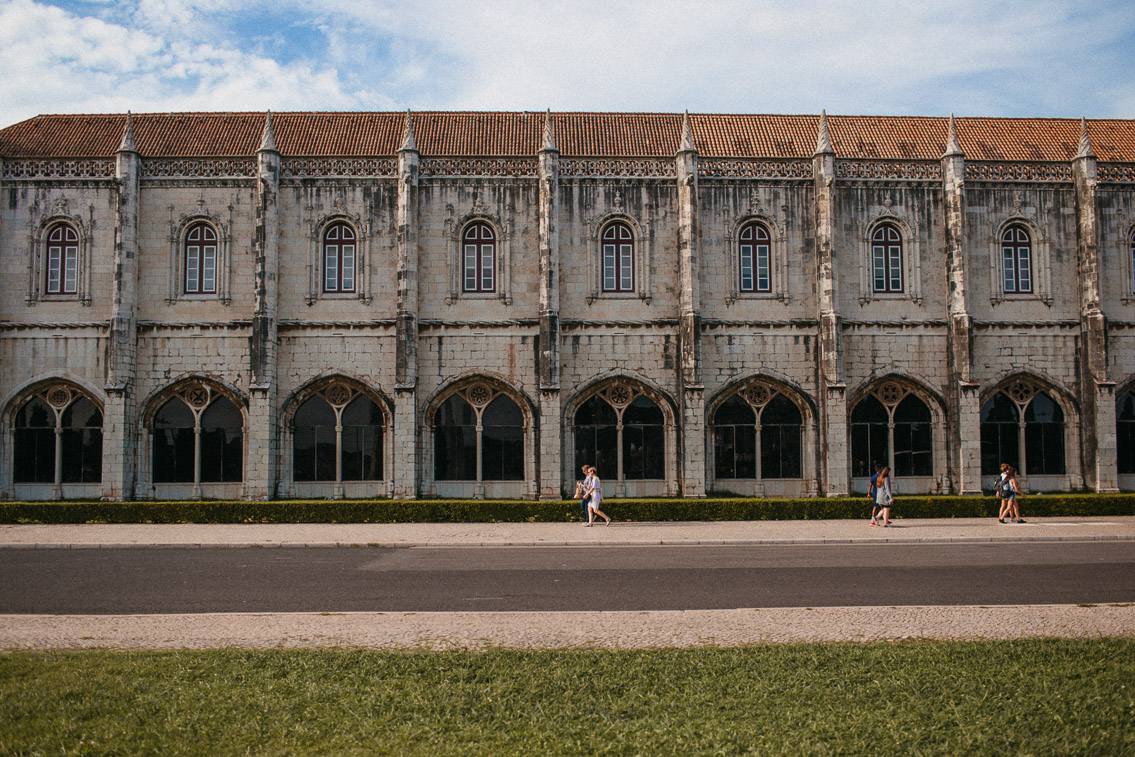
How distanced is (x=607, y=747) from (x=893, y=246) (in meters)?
25.5

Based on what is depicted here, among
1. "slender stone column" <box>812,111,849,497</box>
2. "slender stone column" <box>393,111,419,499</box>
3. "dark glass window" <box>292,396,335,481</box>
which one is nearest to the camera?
"slender stone column" <box>393,111,419,499</box>

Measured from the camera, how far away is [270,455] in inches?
1030

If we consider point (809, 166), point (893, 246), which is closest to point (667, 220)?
point (809, 166)

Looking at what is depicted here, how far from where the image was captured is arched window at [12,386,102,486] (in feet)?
88.5

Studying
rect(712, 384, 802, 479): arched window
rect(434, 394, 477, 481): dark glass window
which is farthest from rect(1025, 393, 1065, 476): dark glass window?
rect(434, 394, 477, 481): dark glass window

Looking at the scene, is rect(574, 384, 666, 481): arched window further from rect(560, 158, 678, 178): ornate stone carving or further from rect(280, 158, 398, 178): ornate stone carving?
rect(280, 158, 398, 178): ornate stone carving

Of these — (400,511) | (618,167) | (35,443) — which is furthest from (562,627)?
(35,443)

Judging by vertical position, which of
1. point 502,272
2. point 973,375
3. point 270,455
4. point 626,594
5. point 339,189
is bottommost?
point 626,594

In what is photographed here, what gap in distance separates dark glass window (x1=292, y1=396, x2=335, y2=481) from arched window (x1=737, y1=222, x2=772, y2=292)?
45.9 feet

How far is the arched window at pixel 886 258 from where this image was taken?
2814cm

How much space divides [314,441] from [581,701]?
71.9 ft

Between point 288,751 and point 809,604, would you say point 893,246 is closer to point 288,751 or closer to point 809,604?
point 809,604

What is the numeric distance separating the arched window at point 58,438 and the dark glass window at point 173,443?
1816mm

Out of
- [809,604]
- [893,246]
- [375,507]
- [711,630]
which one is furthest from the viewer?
[893,246]
